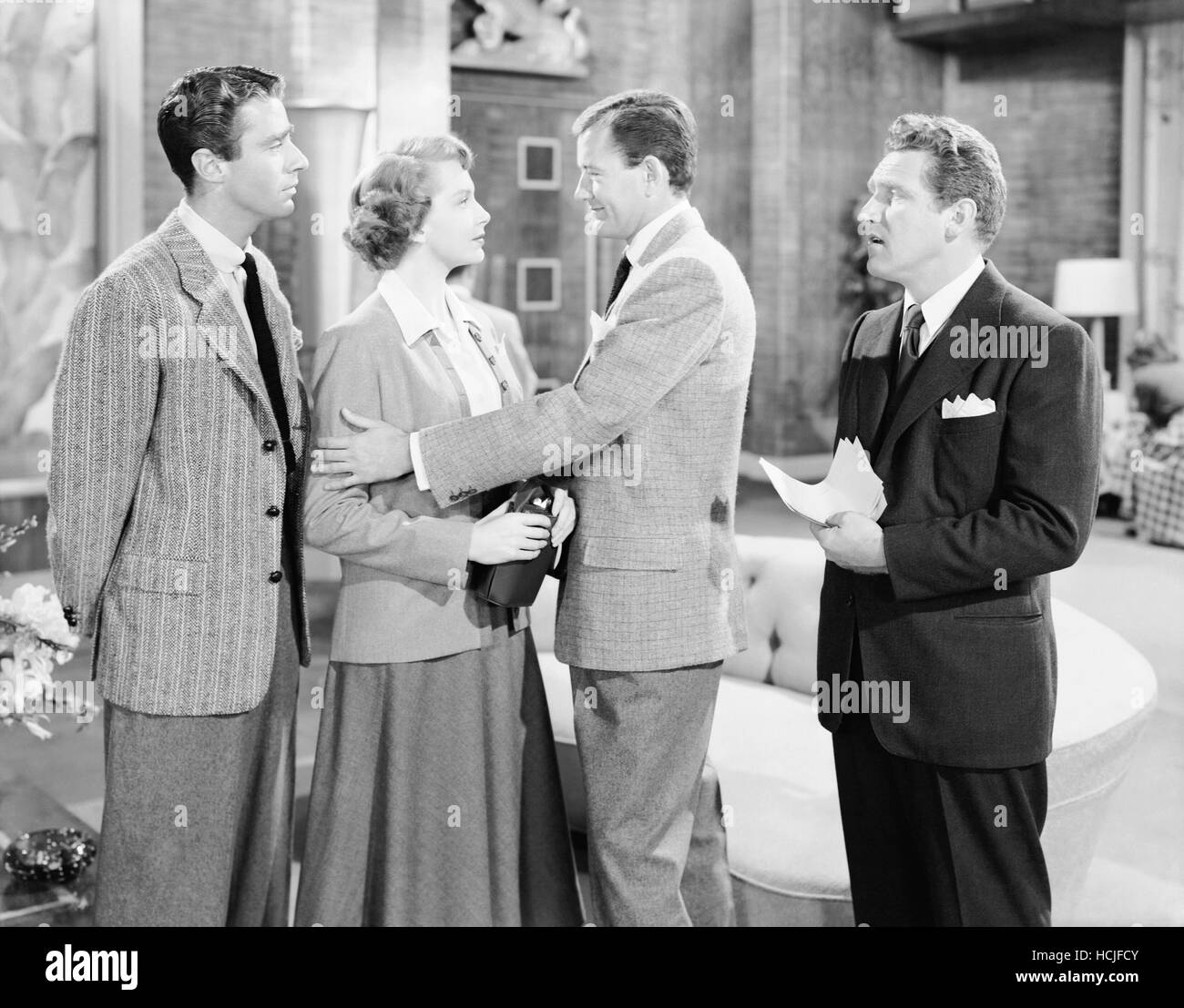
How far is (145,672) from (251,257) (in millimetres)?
713

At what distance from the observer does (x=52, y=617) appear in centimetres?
308

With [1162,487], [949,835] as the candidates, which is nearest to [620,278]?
[949,835]

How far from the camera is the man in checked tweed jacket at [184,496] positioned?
6.98ft

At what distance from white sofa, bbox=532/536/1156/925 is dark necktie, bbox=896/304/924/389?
3.41ft

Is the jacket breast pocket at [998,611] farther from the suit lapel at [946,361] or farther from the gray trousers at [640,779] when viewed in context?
the gray trousers at [640,779]

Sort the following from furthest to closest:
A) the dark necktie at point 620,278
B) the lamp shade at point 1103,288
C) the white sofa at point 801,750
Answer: the lamp shade at point 1103,288
the white sofa at point 801,750
the dark necktie at point 620,278

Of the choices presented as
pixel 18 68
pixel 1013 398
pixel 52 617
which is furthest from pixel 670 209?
pixel 18 68

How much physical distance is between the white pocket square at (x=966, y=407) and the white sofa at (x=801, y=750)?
104 centimetres

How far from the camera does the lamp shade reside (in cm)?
974

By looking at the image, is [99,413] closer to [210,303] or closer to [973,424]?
[210,303]

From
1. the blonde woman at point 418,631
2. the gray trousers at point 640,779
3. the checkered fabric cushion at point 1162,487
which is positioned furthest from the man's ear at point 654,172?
the checkered fabric cushion at point 1162,487

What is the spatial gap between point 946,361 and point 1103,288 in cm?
833

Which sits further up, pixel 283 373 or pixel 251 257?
pixel 251 257

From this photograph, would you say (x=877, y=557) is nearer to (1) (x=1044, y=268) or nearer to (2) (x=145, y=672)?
(2) (x=145, y=672)
